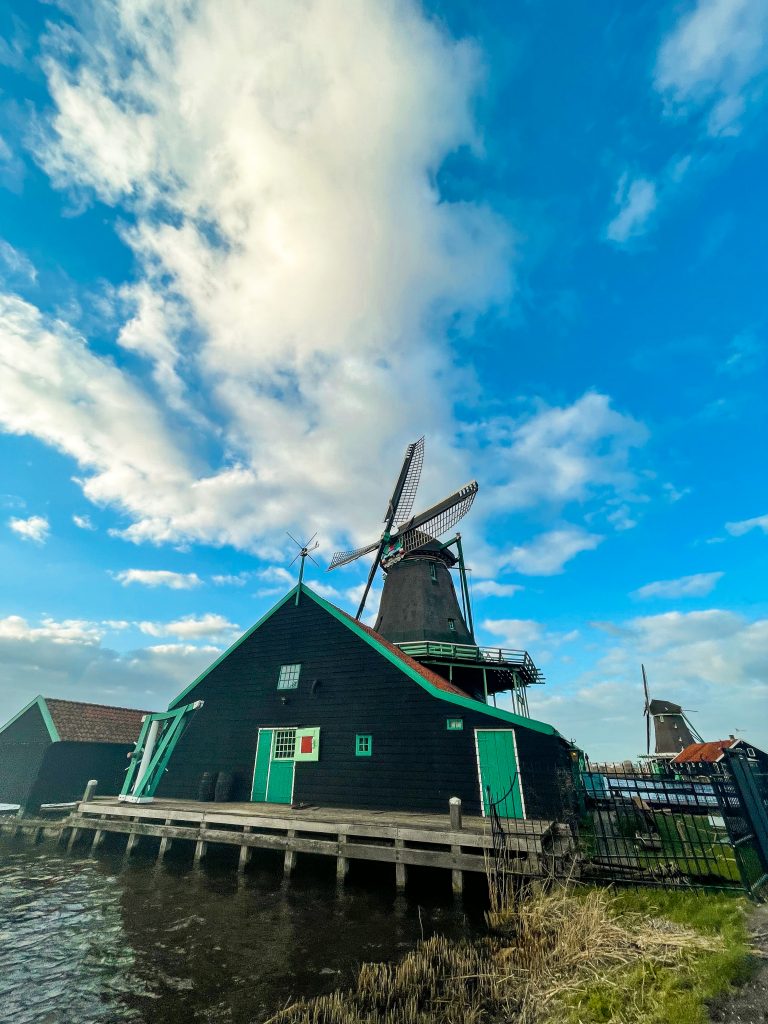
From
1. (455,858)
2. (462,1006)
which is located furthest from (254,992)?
(455,858)

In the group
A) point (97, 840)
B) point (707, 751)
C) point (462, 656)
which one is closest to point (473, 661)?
point (462, 656)

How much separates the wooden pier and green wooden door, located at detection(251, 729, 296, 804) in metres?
0.69

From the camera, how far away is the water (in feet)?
20.4

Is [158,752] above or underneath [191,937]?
above

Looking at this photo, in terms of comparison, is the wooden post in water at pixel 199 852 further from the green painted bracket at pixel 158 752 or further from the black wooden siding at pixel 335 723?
the green painted bracket at pixel 158 752

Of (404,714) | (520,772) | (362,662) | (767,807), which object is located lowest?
(767,807)

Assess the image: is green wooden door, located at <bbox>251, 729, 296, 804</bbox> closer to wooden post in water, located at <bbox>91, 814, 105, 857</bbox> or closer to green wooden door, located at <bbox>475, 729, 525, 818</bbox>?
wooden post in water, located at <bbox>91, 814, 105, 857</bbox>

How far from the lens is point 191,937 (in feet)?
26.5

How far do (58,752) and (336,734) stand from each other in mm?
13163

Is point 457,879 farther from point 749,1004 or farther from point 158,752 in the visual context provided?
point 158,752

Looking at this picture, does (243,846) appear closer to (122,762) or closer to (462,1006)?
(462,1006)

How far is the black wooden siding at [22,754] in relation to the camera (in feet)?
→ 64.1

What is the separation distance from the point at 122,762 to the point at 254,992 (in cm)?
1932

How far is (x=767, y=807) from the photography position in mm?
9195
